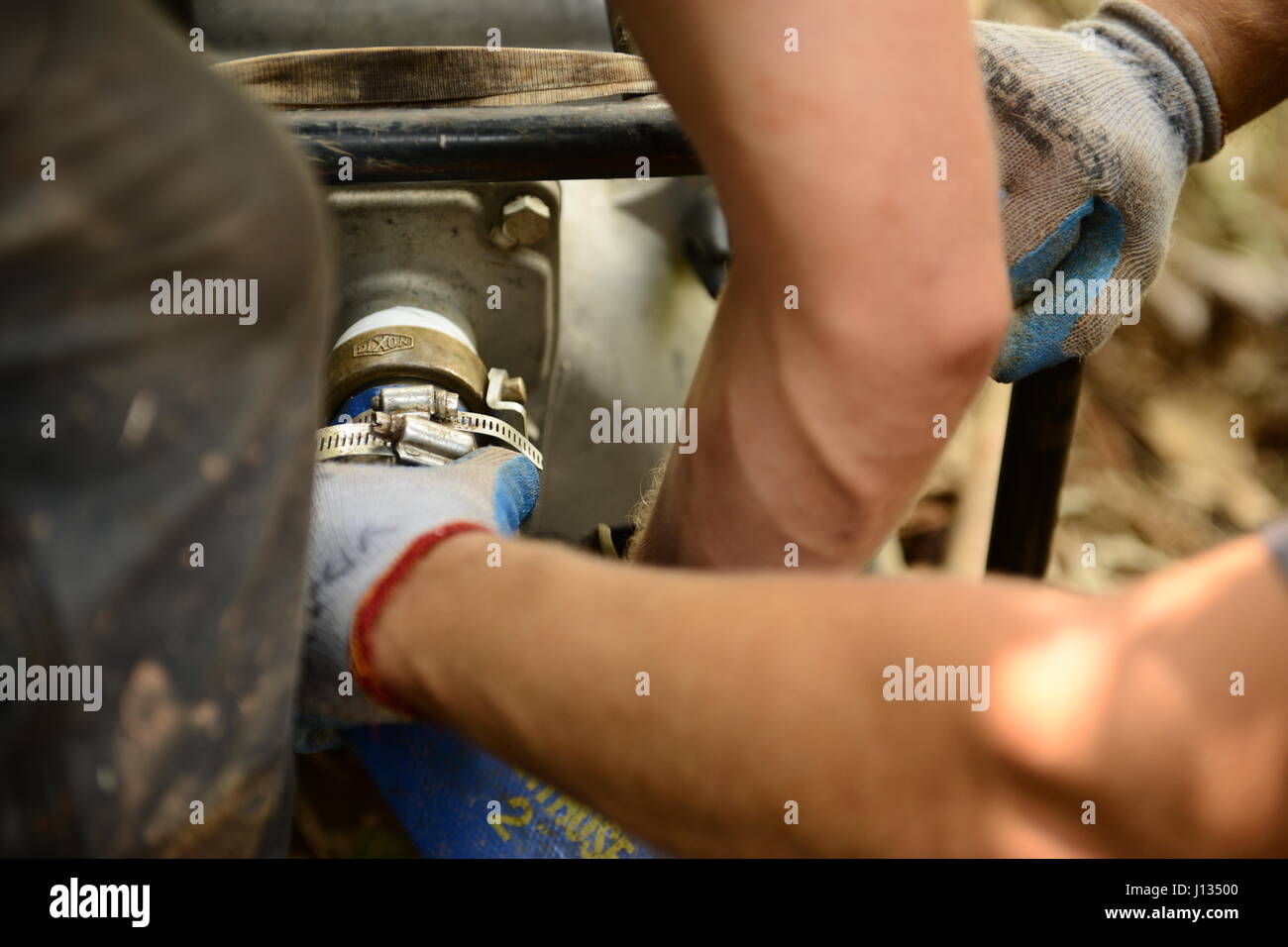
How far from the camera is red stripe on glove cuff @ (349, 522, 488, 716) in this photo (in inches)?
21.5

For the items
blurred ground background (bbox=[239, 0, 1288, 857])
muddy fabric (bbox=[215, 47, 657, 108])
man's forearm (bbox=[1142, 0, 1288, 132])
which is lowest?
blurred ground background (bbox=[239, 0, 1288, 857])

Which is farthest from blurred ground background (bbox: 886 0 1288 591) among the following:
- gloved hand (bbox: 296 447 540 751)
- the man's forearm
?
gloved hand (bbox: 296 447 540 751)

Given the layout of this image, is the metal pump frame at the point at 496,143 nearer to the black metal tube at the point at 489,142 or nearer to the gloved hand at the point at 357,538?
the black metal tube at the point at 489,142

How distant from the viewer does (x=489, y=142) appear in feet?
2.54

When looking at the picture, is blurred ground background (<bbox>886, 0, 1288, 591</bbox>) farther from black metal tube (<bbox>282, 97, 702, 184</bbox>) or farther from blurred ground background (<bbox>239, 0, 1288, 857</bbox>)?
black metal tube (<bbox>282, 97, 702, 184</bbox>)

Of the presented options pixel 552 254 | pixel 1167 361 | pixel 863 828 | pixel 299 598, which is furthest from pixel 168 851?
pixel 1167 361

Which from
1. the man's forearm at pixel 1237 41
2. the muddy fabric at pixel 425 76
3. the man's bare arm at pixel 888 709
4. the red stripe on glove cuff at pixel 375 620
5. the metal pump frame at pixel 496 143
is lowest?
the red stripe on glove cuff at pixel 375 620

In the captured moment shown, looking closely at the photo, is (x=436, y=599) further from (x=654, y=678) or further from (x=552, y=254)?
(x=552, y=254)

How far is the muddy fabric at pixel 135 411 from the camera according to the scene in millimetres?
357

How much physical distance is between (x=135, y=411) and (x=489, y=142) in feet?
1.49

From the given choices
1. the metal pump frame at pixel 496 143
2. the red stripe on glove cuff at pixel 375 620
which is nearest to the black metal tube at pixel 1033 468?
the metal pump frame at pixel 496 143

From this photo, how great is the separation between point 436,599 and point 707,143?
0.30 meters

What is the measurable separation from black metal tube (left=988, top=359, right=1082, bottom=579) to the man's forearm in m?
0.23

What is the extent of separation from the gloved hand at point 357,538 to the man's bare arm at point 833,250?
0.52ft
